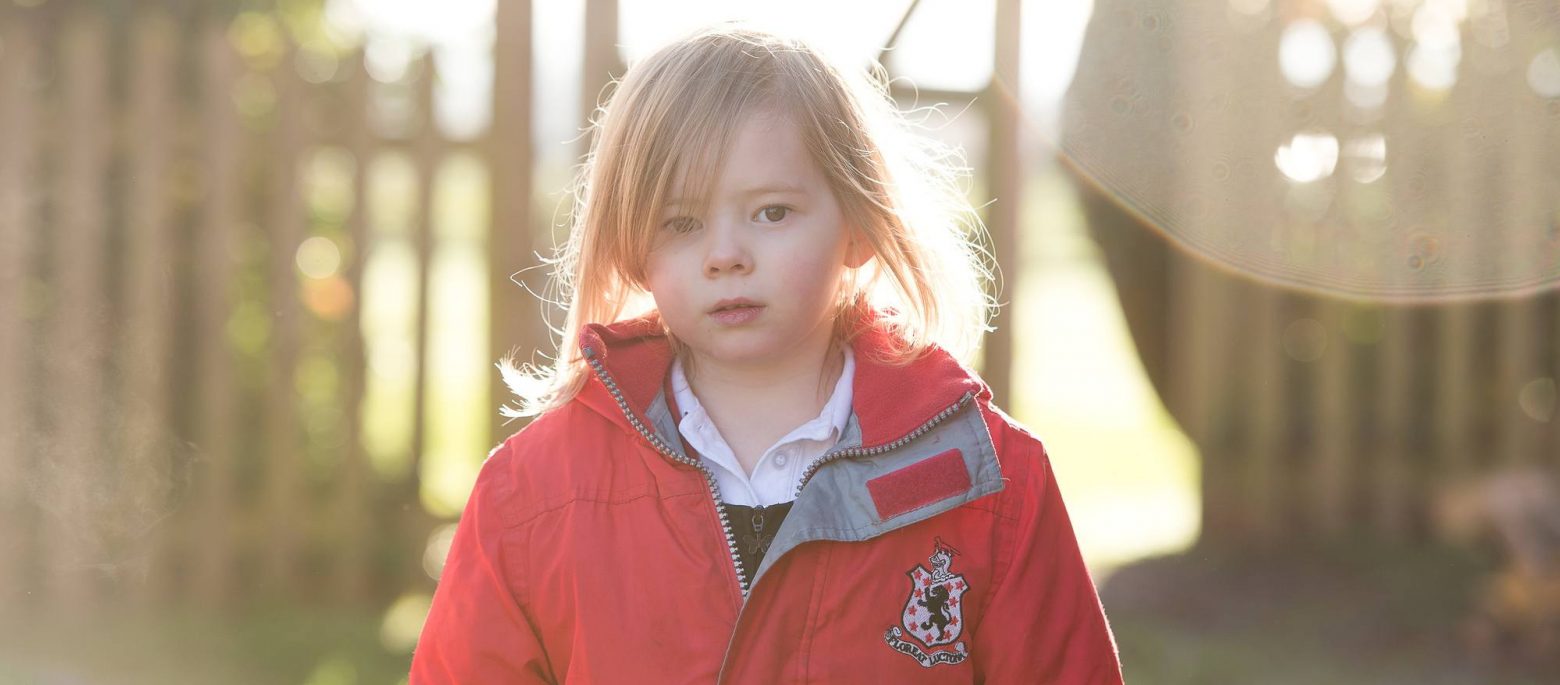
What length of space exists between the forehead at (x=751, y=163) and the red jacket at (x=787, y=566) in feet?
0.92

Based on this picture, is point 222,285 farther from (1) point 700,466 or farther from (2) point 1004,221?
(1) point 700,466

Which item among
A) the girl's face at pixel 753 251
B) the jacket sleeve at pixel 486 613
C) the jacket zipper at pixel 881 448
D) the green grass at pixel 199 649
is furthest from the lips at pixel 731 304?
the green grass at pixel 199 649

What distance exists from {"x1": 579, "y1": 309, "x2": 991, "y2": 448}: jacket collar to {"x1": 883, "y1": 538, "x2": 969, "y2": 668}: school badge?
17 centimetres

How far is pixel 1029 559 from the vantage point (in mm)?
1728

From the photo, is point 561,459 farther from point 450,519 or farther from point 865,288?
point 450,519

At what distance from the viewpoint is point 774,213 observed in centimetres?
174

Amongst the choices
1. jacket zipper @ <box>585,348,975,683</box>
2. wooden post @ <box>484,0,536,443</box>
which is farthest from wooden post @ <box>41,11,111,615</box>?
jacket zipper @ <box>585,348,975,683</box>

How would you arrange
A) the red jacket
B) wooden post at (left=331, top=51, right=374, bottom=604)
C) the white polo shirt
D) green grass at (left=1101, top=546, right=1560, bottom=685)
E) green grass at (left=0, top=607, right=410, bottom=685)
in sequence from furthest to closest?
wooden post at (left=331, top=51, right=374, bottom=604), green grass at (left=1101, top=546, right=1560, bottom=685), green grass at (left=0, top=607, right=410, bottom=685), the white polo shirt, the red jacket

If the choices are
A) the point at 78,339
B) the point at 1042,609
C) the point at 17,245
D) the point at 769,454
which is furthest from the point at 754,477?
the point at 17,245

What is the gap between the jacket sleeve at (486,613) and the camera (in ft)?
5.64

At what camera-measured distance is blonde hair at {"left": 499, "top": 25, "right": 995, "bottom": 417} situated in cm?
175

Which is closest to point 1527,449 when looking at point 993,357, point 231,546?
point 993,357

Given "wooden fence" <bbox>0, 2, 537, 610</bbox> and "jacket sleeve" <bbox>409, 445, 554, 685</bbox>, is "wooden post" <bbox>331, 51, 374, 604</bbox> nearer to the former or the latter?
"wooden fence" <bbox>0, 2, 537, 610</bbox>

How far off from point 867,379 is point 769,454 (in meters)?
0.17
